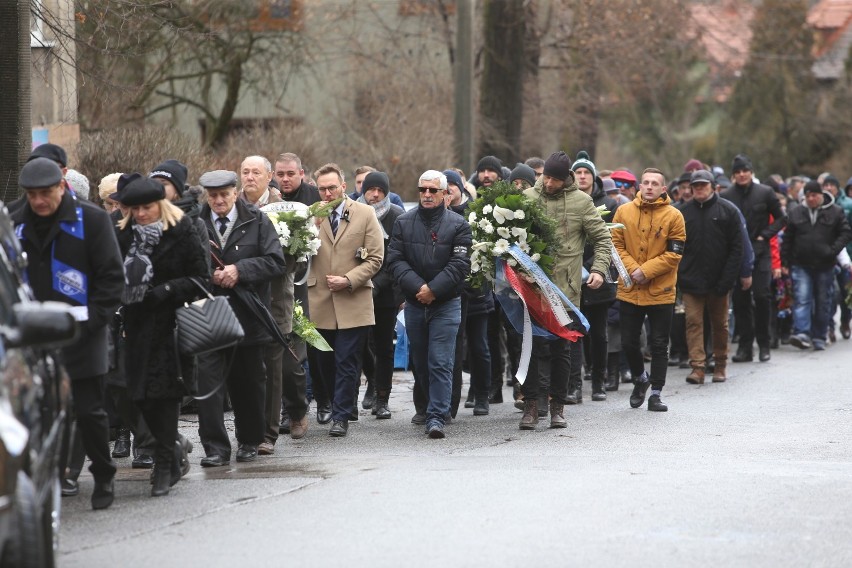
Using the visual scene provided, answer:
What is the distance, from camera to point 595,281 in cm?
1181

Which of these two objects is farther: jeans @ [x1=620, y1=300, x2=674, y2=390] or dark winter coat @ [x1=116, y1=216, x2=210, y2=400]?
jeans @ [x1=620, y1=300, x2=674, y2=390]

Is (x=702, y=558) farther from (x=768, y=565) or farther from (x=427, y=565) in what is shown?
(x=427, y=565)

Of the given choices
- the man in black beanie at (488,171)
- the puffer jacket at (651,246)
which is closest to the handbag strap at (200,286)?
the puffer jacket at (651,246)

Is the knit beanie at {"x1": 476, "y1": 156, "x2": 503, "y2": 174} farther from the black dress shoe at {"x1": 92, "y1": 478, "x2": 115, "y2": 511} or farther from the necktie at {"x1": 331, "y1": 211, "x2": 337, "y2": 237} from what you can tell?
the black dress shoe at {"x1": 92, "y1": 478, "x2": 115, "y2": 511}

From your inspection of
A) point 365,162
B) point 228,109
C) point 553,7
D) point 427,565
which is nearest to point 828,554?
point 427,565

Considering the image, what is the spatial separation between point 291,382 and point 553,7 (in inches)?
733

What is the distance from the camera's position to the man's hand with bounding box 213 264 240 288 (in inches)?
384

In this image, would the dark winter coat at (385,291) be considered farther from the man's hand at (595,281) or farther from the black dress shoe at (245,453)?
the black dress shoe at (245,453)

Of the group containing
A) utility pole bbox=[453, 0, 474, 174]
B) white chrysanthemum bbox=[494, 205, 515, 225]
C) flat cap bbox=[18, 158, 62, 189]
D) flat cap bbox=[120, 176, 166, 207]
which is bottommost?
white chrysanthemum bbox=[494, 205, 515, 225]

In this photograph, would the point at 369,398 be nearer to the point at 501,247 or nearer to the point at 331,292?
the point at 331,292

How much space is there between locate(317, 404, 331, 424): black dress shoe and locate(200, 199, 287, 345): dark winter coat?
2.34 m

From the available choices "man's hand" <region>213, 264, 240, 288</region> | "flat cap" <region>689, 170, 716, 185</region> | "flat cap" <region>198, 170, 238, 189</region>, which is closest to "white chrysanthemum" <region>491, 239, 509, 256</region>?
"flat cap" <region>198, 170, 238, 189</region>

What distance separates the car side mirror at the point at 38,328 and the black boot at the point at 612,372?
30.6ft

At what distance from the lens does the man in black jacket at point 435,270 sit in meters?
11.4
